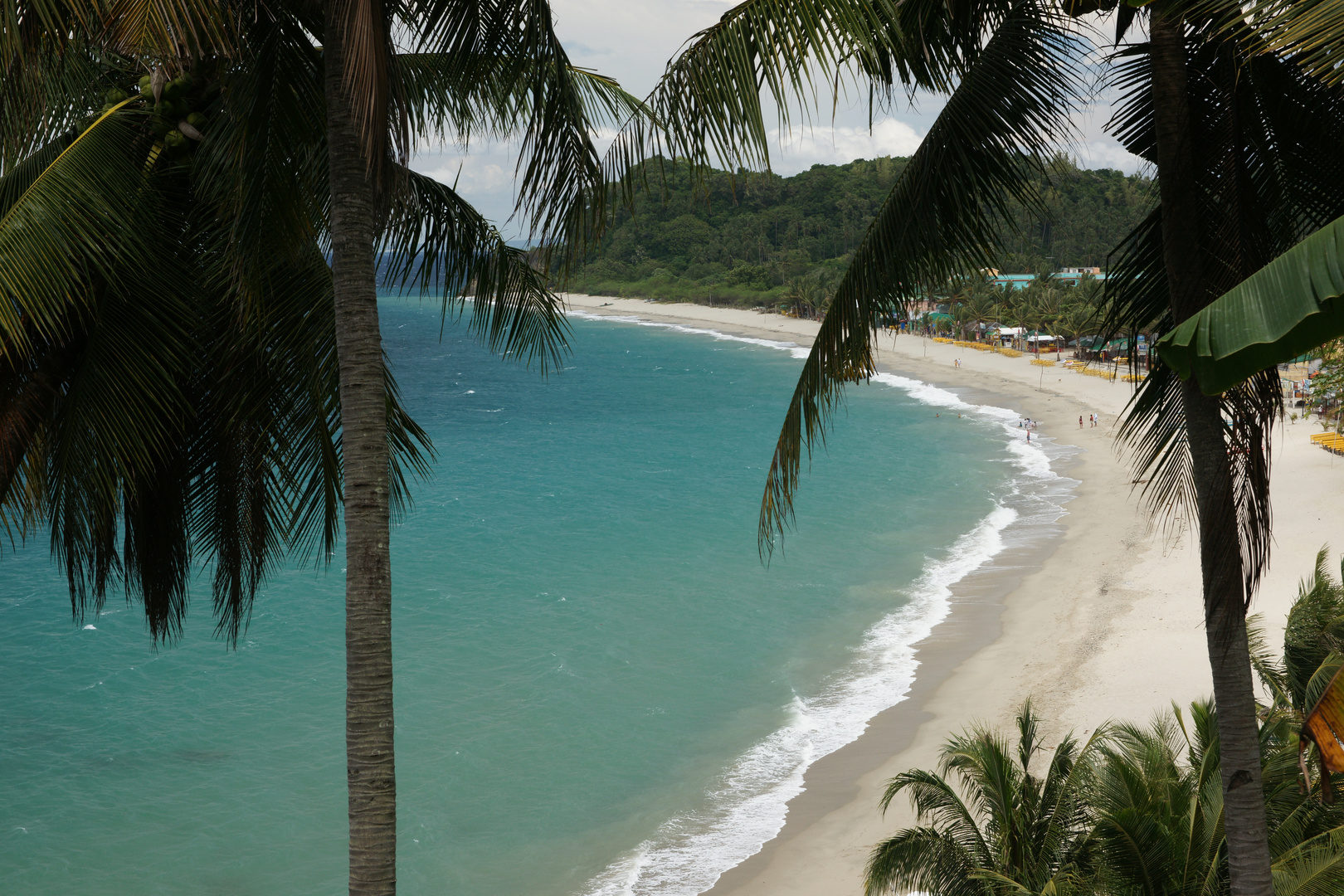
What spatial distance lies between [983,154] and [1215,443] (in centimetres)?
166

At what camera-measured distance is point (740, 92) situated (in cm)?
340

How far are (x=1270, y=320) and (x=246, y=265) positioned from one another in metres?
4.06

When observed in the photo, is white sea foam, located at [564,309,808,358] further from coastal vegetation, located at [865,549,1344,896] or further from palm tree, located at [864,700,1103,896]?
palm tree, located at [864,700,1103,896]

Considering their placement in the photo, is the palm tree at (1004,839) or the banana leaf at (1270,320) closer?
the banana leaf at (1270,320)

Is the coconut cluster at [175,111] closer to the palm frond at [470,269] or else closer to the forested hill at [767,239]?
the palm frond at [470,269]

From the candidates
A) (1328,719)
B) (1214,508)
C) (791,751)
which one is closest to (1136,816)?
(1328,719)

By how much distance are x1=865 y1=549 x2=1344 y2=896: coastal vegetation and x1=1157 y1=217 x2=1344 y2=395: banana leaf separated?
497cm

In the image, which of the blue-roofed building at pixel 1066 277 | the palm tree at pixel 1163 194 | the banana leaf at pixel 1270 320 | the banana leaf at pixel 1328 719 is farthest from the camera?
the blue-roofed building at pixel 1066 277

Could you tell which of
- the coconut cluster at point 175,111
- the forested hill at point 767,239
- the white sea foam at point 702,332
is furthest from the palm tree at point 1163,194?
the forested hill at point 767,239

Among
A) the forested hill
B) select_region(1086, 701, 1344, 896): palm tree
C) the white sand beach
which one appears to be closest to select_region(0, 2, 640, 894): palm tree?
select_region(1086, 701, 1344, 896): palm tree

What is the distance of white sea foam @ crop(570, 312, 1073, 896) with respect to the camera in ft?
44.6

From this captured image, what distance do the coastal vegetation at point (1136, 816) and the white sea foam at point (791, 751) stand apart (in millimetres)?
5545

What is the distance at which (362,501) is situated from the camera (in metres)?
3.46

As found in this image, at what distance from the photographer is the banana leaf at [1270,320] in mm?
1976
